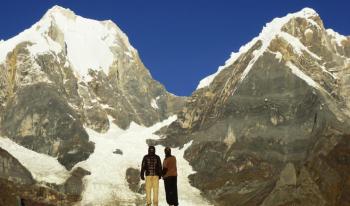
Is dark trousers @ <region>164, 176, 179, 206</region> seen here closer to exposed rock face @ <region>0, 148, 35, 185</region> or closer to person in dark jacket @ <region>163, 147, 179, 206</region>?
person in dark jacket @ <region>163, 147, 179, 206</region>

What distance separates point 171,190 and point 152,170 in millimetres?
1457

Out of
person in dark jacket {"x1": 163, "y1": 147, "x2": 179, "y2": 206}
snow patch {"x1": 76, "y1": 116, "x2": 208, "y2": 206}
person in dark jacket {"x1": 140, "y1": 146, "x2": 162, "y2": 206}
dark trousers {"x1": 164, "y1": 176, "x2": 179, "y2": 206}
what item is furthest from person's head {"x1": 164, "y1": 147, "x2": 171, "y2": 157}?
snow patch {"x1": 76, "y1": 116, "x2": 208, "y2": 206}

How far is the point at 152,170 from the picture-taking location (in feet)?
145

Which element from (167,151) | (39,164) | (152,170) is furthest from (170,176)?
(39,164)

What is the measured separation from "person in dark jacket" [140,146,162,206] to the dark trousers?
64cm

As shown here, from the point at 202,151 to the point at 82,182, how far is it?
31054mm

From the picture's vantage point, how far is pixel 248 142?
194 m

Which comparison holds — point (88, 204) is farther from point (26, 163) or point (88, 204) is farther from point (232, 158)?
point (232, 158)

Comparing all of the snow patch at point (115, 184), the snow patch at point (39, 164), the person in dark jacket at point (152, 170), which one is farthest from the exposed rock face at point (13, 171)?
the person in dark jacket at point (152, 170)

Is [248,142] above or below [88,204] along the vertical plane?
above

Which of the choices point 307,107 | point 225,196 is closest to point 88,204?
point 225,196

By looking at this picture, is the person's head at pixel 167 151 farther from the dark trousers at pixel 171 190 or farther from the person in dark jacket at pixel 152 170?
the dark trousers at pixel 171 190

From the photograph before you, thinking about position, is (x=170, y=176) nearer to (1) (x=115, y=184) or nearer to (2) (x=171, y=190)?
(2) (x=171, y=190)

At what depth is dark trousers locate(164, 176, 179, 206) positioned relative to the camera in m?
44.0
